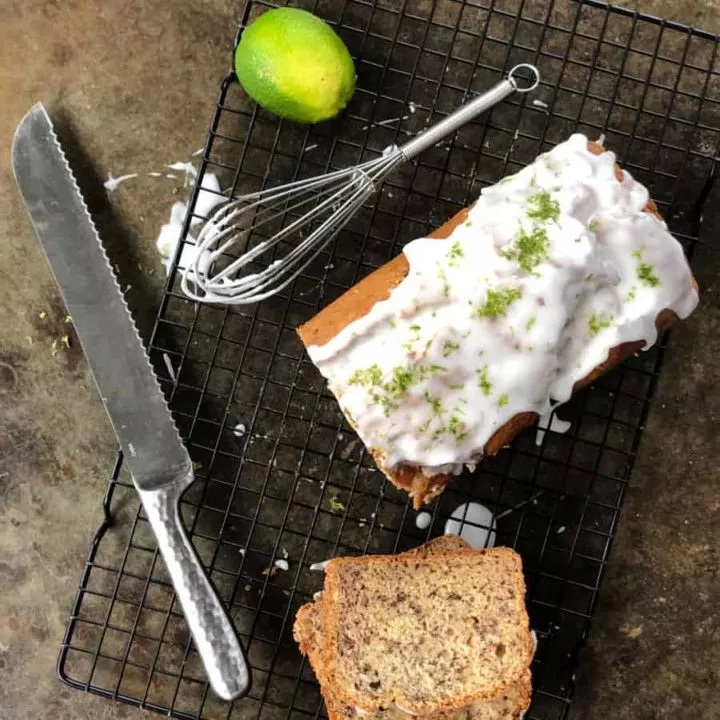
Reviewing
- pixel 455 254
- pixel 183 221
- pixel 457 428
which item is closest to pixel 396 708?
pixel 457 428

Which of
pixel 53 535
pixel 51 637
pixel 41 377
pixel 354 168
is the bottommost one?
pixel 51 637

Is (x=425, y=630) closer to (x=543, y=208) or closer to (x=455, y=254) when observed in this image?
(x=455, y=254)

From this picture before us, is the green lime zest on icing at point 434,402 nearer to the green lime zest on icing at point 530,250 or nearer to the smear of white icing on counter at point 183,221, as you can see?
the green lime zest on icing at point 530,250

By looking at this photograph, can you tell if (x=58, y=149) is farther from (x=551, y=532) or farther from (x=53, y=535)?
(x=551, y=532)

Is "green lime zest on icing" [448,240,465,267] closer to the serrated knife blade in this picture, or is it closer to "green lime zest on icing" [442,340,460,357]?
"green lime zest on icing" [442,340,460,357]

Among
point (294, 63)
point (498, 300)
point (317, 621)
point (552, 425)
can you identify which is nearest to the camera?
point (498, 300)

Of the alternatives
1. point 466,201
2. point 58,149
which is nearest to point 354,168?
point 466,201

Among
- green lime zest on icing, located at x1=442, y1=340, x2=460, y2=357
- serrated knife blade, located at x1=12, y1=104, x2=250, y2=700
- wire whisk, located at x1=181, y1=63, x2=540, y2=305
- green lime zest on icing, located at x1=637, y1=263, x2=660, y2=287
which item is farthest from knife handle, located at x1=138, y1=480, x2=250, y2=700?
green lime zest on icing, located at x1=637, y1=263, x2=660, y2=287

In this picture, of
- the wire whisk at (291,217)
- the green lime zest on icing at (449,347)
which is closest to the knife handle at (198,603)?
the wire whisk at (291,217)
